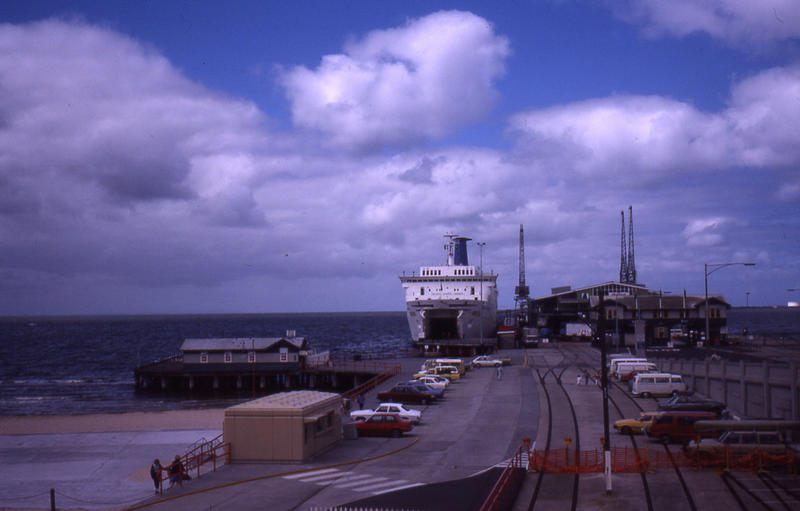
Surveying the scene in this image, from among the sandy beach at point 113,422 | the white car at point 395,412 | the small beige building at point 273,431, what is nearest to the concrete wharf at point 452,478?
the small beige building at point 273,431

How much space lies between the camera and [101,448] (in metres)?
34.8

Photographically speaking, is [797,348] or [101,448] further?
[797,348]

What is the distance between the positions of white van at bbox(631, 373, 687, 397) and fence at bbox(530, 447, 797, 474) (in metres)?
16.9

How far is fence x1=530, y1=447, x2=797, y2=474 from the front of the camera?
2175 centimetres

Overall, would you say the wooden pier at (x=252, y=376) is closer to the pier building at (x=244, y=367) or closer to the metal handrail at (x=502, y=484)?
the pier building at (x=244, y=367)

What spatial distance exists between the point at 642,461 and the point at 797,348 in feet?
168

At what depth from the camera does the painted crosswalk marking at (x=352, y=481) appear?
67.1 feet

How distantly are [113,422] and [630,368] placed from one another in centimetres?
3789

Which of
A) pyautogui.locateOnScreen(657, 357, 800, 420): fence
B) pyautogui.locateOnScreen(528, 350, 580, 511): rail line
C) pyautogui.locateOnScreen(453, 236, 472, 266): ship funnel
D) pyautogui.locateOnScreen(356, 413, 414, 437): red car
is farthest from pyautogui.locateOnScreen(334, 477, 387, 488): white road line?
pyautogui.locateOnScreen(453, 236, 472, 266): ship funnel

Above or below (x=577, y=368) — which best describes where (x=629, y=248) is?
above

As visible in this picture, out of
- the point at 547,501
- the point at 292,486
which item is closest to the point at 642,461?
the point at 547,501

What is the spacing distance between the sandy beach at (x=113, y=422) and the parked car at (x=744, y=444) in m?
29.4

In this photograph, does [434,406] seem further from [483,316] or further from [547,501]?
[483,316]

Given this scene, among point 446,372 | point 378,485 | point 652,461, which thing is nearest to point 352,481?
point 378,485
